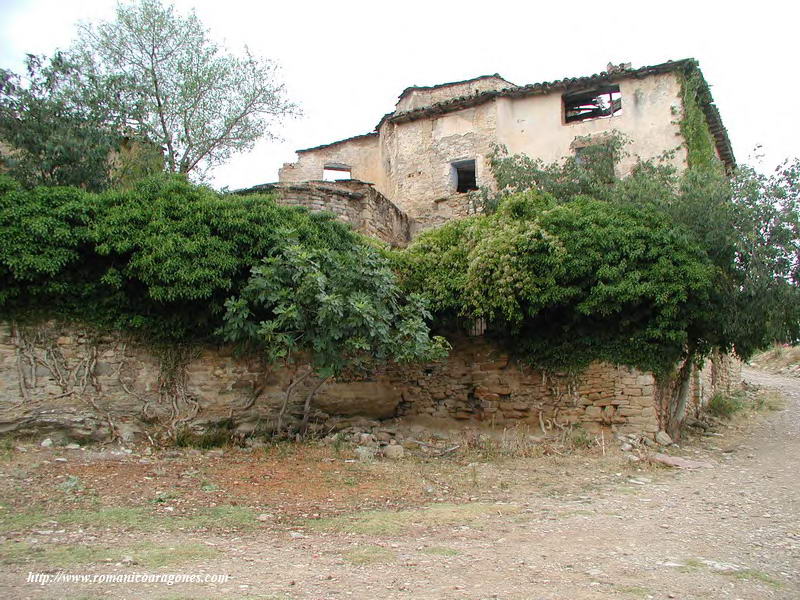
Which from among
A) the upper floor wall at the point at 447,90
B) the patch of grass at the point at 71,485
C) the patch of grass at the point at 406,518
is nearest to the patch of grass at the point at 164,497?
the patch of grass at the point at 71,485

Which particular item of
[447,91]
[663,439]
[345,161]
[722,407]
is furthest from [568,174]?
[345,161]

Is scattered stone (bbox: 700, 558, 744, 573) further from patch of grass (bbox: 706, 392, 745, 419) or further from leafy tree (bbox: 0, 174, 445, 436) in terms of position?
patch of grass (bbox: 706, 392, 745, 419)

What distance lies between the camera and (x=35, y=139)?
38.6ft

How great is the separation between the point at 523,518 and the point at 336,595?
2858 mm

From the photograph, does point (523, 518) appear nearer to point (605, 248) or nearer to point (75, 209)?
point (605, 248)

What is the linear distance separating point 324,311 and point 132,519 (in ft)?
11.9

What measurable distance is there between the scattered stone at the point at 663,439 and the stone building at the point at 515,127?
854 cm

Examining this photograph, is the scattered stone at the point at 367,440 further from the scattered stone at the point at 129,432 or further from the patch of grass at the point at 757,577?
the patch of grass at the point at 757,577

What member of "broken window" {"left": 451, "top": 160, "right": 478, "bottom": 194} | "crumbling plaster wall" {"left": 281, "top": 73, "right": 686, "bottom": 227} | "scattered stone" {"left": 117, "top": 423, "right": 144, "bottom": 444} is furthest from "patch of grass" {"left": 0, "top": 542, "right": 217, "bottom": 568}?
"broken window" {"left": 451, "top": 160, "right": 478, "bottom": 194}

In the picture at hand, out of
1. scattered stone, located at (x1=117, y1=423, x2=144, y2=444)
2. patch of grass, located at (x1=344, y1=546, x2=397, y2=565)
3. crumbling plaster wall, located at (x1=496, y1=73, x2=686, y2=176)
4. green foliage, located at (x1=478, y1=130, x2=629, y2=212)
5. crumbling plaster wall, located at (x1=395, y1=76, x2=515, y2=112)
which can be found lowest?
patch of grass, located at (x1=344, y1=546, x2=397, y2=565)

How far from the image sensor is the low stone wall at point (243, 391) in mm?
9141

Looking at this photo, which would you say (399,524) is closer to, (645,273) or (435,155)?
(645,273)

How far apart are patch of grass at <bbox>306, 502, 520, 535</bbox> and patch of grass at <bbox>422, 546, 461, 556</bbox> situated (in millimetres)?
647

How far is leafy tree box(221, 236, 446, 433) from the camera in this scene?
8664mm
